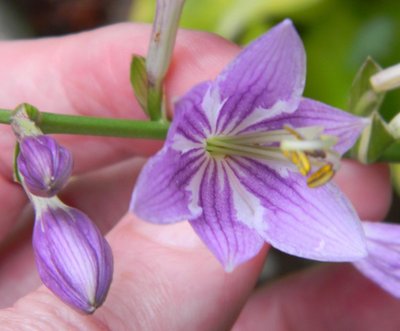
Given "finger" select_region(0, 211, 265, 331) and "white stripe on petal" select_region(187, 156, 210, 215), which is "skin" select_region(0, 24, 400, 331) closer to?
"finger" select_region(0, 211, 265, 331)

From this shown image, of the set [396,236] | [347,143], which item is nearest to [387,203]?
[396,236]

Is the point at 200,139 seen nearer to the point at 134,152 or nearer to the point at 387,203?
the point at 134,152

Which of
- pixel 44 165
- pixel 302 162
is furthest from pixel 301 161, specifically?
pixel 44 165

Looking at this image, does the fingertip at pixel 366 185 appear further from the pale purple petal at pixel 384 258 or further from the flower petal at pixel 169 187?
the flower petal at pixel 169 187

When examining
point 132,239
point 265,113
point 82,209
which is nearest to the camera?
point 265,113

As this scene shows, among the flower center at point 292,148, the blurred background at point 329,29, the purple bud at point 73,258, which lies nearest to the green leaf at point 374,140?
the flower center at point 292,148

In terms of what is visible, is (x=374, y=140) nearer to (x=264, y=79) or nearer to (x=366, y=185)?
(x=264, y=79)
